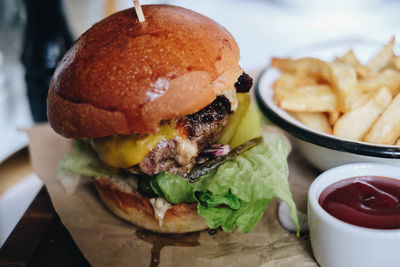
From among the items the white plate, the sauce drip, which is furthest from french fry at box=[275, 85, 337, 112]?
the white plate

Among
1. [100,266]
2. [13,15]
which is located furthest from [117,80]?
[13,15]

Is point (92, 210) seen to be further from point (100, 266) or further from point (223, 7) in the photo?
point (223, 7)

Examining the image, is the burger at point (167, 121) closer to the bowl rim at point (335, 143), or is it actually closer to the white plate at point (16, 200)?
the bowl rim at point (335, 143)

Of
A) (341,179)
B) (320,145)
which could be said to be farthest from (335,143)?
(341,179)

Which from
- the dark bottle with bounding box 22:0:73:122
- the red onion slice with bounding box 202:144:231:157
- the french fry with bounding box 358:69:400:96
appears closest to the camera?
the red onion slice with bounding box 202:144:231:157

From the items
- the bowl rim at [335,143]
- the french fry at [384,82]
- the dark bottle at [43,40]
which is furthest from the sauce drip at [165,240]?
the dark bottle at [43,40]

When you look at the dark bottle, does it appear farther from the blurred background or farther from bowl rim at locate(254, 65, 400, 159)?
bowl rim at locate(254, 65, 400, 159)

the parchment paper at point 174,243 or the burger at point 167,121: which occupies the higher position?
the burger at point 167,121
